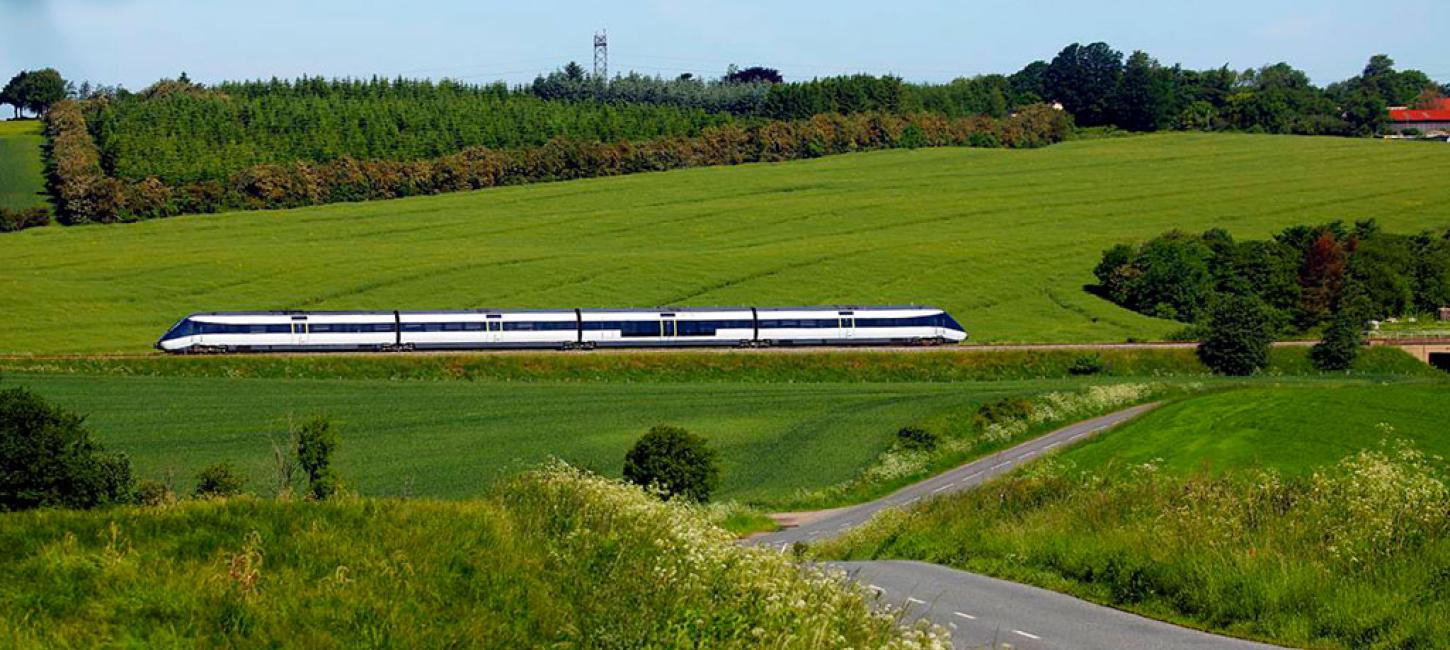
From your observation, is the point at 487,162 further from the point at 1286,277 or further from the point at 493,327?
the point at 1286,277

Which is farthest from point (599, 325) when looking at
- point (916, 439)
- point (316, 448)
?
point (316, 448)

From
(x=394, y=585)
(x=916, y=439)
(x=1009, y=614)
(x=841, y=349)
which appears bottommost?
(x=916, y=439)

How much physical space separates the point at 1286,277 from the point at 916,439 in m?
51.7

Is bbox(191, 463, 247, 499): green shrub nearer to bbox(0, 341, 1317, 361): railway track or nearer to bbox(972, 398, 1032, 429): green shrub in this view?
bbox(972, 398, 1032, 429): green shrub

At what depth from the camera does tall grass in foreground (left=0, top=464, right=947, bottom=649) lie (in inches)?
560

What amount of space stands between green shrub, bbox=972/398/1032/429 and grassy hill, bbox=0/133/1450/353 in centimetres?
2864

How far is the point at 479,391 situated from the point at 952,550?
43.4 metres

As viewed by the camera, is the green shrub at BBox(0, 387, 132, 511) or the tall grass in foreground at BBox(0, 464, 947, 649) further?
the green shrub at BBox(0, 387, 132, 511)

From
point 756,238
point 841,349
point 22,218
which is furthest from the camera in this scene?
point 22,218

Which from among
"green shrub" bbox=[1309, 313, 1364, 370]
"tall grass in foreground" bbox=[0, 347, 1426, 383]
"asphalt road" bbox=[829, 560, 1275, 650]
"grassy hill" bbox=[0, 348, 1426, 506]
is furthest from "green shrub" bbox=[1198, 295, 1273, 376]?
"asphalt road" bbox=[829, 560, 1275, 650]

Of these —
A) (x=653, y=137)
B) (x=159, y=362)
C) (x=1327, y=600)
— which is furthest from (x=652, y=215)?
(x=1327, y=600)

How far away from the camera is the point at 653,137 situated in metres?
171

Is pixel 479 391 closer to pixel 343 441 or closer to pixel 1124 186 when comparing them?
pixel 343 441

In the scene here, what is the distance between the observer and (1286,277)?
100625 mm
